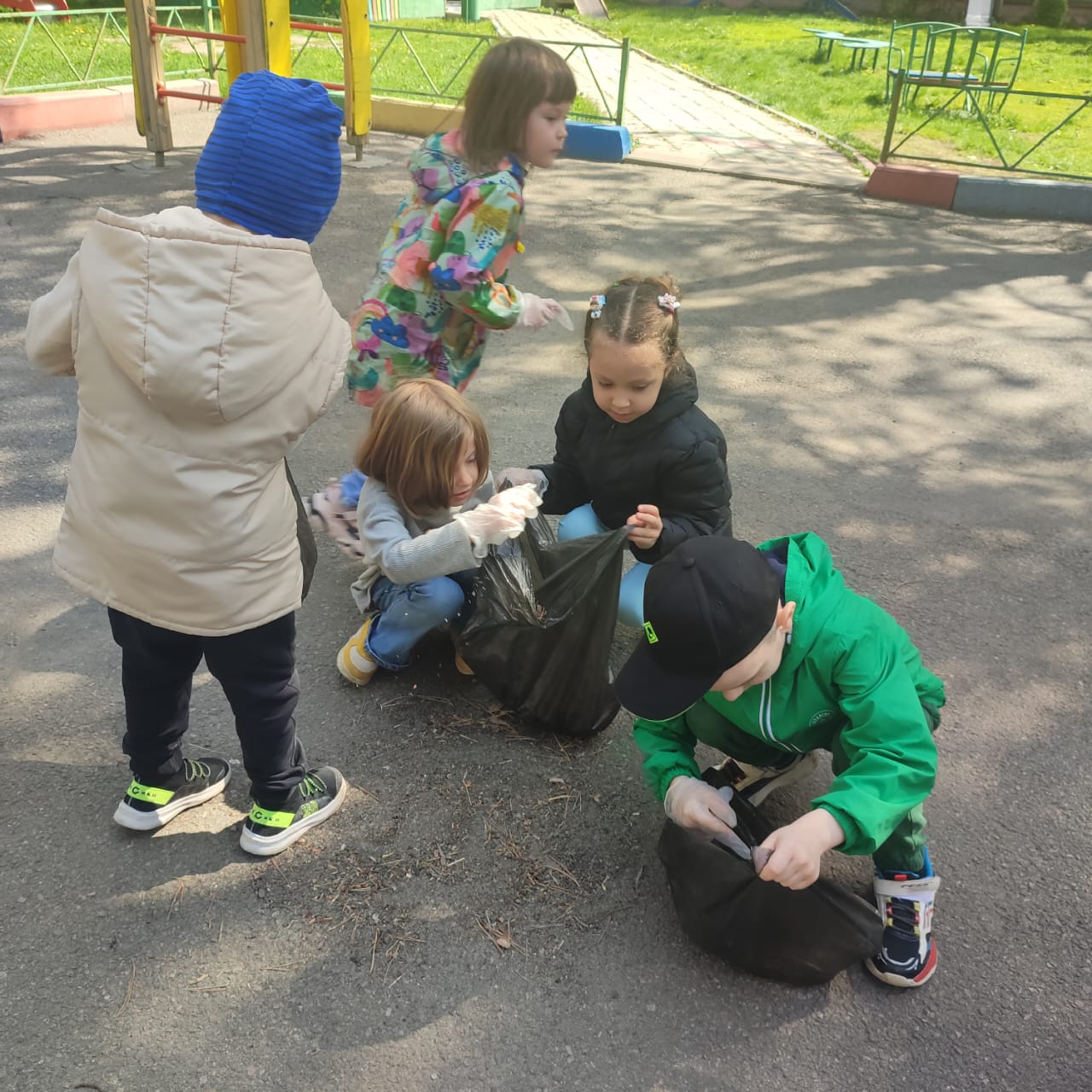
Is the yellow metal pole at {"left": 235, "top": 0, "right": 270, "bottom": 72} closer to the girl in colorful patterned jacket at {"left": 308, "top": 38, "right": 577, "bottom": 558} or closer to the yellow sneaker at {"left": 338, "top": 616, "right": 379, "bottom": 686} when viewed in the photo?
the girl in colorful patterned jacket at {"left": 308, "top": 38, "right": 577, "bottom": 558}

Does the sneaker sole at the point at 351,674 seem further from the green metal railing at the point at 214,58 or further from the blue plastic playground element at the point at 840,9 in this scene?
the blue plastic playground element at the point at 840,9

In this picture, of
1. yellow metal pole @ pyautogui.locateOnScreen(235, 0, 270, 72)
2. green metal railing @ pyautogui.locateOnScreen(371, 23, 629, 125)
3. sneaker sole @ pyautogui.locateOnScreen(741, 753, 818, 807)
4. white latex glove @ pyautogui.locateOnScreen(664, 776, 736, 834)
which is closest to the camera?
white latex glove @ pyautogui.locateOnScreen(664, 776, 736, 834)

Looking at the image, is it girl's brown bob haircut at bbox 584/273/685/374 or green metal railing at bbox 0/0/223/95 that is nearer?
girl's brown bob haircut at bbox 584/273/685/374

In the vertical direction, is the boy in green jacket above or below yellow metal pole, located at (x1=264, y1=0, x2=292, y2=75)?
below

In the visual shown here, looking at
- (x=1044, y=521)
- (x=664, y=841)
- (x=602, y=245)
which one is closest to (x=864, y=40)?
(x=602, y=245)

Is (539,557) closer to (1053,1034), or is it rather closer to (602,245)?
(1053,1034)

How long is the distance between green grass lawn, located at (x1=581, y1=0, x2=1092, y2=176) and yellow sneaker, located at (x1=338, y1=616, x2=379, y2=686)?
775 centimetres

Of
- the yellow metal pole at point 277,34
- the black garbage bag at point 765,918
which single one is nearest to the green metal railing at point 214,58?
the yellow metal pole at point 277,34

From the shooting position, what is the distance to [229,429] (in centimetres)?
165

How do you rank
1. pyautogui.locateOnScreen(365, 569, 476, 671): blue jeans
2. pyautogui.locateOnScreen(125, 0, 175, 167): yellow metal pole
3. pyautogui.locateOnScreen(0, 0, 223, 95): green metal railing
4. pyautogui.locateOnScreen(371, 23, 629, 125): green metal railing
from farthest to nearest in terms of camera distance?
pyautogui.locateOnScreen(0, 0, 223, 95): green metal railing → pyautogui.locateOnScreen(371, 23, 629, 125): green metal railing → pyautogui.locateOnScreen(125, 0, 175, 167): yellow metal pole → pyautogui.locateOnScreen(365, 569, 476, 671): blue jeans

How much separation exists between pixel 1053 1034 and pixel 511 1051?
0.97 m

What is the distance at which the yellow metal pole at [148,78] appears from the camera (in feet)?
21.4

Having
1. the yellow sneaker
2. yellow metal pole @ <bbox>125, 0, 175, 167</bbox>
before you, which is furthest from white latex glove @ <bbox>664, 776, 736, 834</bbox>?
yellow metal pole @ <bbox>125, 0, 175, 167</bbox>

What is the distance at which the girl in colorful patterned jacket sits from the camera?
268cm
